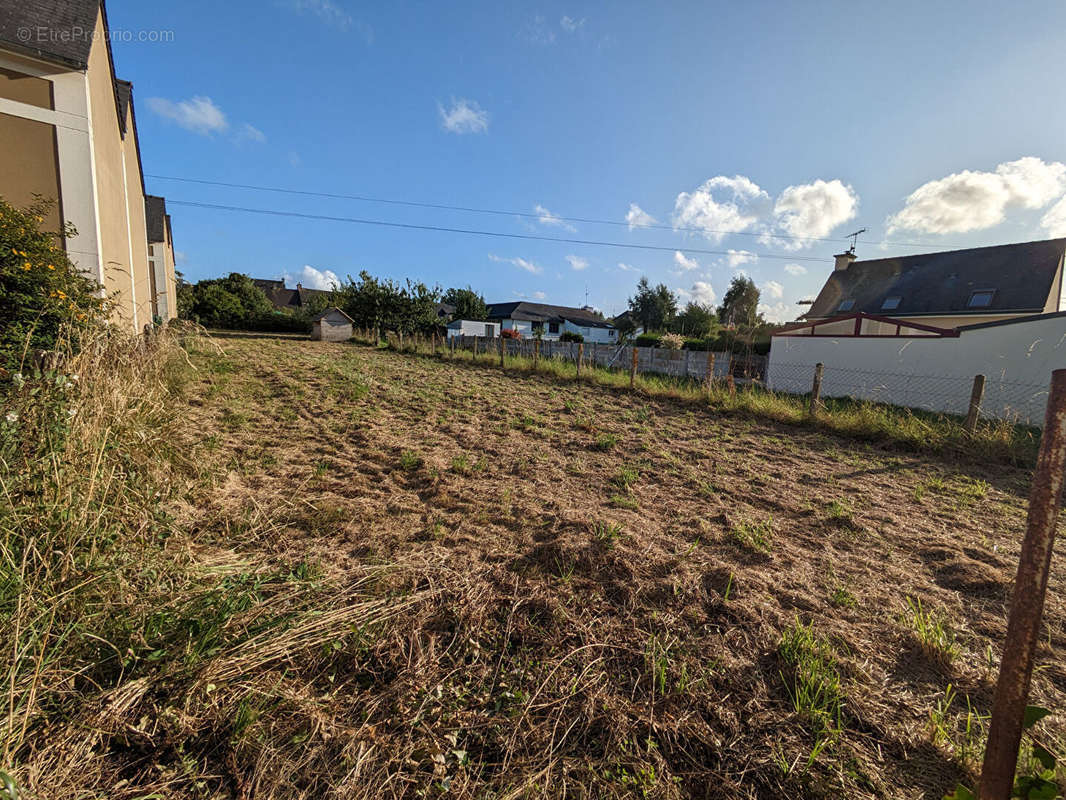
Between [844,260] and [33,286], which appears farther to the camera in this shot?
[844,260]

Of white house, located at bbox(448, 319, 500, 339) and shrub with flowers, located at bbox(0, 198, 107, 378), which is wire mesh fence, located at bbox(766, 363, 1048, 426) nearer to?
shrub with flowers, located at bbox(0, 198, 107, 378)

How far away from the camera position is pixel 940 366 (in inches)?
431

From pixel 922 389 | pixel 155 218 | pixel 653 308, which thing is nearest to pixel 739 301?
pixel 653 308

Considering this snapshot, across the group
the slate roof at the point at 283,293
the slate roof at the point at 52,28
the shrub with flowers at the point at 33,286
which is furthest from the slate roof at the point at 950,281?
the slate roof at the point at 283,293

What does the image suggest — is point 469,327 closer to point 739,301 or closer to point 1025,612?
point 739,301

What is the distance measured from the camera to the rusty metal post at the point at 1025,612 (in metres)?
1.06

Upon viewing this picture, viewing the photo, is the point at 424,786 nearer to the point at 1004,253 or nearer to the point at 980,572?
the point at 980,572

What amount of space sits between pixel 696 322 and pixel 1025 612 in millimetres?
33711

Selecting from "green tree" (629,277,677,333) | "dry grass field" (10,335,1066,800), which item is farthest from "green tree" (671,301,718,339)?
"dry grass field" (10,335,1066,800)

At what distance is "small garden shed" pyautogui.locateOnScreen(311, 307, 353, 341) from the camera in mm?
24578

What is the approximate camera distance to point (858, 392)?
11.8 metres

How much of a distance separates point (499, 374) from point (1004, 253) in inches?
1022

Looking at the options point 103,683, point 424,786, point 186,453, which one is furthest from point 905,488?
point 186,453

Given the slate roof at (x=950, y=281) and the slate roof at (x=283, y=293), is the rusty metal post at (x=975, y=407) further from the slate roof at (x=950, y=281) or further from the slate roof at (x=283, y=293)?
the slate roof at (x=283, y=293)
